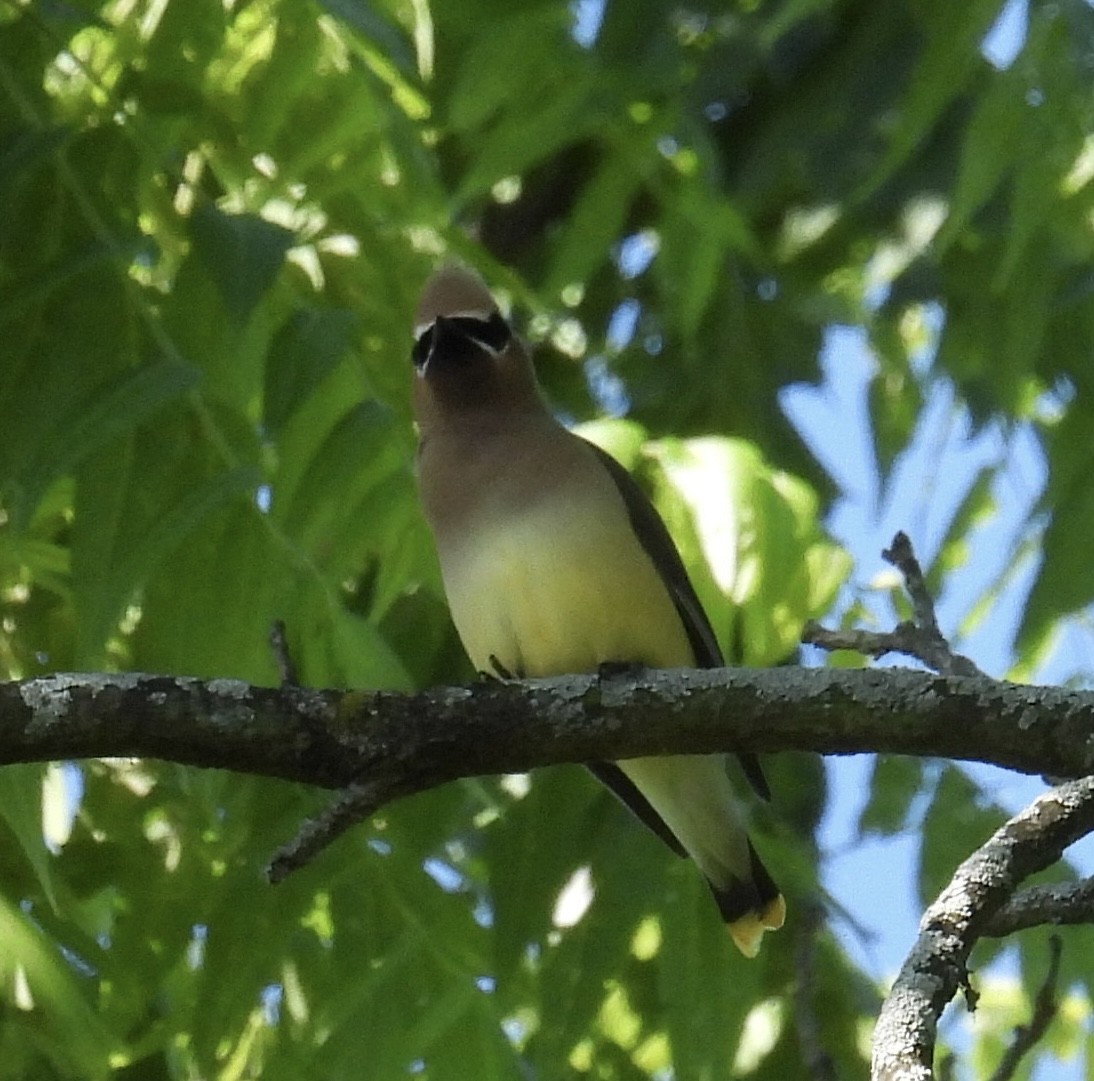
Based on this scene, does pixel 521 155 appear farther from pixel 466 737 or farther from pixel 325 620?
pixel 466 737

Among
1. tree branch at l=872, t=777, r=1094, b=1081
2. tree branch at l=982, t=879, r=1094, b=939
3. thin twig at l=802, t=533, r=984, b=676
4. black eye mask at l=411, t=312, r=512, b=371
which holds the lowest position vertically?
tree branch at l=872, t=777, r=1094, b=1081

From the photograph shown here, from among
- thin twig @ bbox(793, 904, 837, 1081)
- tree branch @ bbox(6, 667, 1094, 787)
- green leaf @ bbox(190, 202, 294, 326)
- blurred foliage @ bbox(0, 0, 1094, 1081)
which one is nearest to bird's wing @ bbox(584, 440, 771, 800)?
blurred foliage @ bbox(0, 0, 1094, 1081)

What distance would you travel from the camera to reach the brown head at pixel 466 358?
14.0 feet

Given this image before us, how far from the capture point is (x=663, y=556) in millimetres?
4172

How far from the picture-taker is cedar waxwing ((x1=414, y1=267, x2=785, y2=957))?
3904mm

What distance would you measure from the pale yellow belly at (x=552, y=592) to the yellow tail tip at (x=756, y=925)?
558 millimetres

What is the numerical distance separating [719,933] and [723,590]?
1.88 ft

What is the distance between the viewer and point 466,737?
2.57 m

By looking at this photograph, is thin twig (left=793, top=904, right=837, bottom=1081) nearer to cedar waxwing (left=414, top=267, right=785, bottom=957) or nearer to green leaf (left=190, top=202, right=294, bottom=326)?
cedar waxwing (left=414, top=267, right=785, bottom=957)

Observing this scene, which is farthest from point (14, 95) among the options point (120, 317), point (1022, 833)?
point (1022, 833)

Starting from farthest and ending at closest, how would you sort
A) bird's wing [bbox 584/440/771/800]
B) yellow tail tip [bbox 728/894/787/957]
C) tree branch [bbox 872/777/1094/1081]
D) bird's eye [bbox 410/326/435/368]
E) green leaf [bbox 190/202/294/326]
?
bird's eye [bbox 410/326/435/368] → bird's wing [bbox 584/440/771/800] → yellow tail tip [bbox 728/894/787/957] → green leaf [bbox 190/202/294/326] → tree branch [bbox 872/777/1094/1081]

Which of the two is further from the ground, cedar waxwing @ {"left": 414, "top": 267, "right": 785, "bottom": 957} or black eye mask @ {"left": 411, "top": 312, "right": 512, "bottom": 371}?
black eye mask @ {"left": 411, "top": 312, "right": 512, "bottom": 371}

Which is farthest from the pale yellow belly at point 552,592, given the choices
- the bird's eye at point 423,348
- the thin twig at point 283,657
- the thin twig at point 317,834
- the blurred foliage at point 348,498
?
the thin twig at point 317,834

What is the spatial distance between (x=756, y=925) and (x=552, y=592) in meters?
0.72
